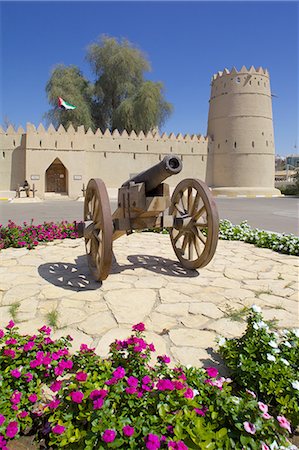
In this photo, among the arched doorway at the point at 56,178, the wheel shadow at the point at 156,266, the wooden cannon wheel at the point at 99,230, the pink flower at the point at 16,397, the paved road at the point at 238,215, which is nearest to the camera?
the pink flower at the point at 16,397

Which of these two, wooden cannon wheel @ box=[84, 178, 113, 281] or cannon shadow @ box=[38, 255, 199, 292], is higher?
wooden cannon wheel @ box=[84, 178, 113, 281]

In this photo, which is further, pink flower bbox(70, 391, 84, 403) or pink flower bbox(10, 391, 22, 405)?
pink flower bbox(10, 391, 22, 405)

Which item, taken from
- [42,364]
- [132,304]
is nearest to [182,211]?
[132,304]

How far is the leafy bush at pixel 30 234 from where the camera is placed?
6.00 metres

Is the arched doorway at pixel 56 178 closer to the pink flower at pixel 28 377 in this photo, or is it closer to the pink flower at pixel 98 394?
the pink flower at pixel 28 377

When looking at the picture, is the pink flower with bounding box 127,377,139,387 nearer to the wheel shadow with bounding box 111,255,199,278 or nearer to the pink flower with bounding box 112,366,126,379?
the pink flower with bounding box 112,366,126,379

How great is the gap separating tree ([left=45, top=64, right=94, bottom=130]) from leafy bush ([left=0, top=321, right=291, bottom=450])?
2689cm

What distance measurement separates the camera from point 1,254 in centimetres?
539

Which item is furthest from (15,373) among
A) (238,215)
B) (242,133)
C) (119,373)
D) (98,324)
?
(242,133)

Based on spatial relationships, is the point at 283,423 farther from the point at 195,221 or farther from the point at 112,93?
the point at 112,93

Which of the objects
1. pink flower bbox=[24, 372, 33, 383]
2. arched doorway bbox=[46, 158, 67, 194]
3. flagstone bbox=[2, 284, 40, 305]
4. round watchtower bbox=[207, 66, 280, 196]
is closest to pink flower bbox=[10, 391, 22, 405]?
pink flower bbox=[24, 372, 33, 383]

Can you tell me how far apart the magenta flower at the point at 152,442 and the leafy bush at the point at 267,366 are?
74 centimetres

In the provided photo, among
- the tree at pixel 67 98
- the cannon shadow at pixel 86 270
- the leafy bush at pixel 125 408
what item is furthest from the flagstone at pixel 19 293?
the tree at pixel 67 98

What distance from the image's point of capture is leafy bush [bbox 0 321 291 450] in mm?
1426
